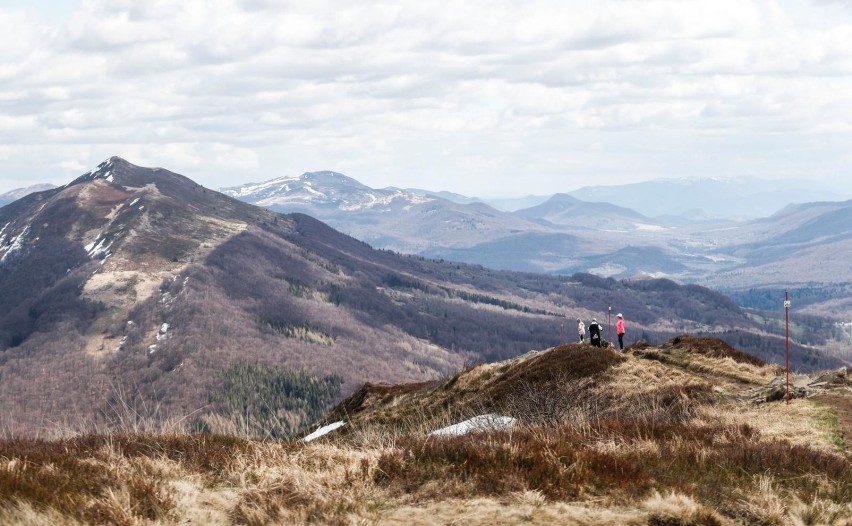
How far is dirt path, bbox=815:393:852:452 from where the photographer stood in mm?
19059

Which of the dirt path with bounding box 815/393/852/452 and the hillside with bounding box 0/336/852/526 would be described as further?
the dirt path with bounding box 815/393/852/452

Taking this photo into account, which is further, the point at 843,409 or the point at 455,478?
the point at 843,409

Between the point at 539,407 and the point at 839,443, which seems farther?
the point at 539,407

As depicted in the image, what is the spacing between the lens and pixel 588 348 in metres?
40.7

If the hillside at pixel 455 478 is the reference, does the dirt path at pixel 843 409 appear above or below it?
below

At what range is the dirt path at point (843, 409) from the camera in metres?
19.1

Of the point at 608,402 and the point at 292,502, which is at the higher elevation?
the point at 292,502

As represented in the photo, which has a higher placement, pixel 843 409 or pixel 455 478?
pixel 455 478

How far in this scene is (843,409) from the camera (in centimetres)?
2305

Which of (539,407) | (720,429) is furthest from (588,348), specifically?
(720,429)

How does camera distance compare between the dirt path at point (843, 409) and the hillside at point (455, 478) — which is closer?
the hillside at point (455, 478)

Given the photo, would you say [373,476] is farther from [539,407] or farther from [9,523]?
[539,407]

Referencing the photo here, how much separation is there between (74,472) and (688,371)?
30.9 m

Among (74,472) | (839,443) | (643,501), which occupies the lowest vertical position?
(839,443)
